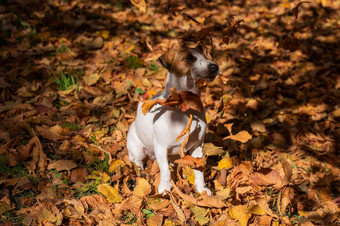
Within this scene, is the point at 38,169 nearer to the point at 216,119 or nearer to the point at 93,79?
the point at 93,79

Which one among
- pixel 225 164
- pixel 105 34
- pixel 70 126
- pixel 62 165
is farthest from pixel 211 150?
A: pixel 105 34

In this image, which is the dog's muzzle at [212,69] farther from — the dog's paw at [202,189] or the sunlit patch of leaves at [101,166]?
the sunlit patch of leaves at [101,166]

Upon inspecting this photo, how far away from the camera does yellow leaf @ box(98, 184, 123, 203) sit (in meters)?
2.49

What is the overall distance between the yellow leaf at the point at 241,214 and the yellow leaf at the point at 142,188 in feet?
2.12

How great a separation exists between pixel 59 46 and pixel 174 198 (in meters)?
3.15

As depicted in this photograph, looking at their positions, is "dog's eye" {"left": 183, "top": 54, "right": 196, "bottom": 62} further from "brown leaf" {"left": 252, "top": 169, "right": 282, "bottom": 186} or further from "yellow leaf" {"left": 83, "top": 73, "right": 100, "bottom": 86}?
"yellow leaf" {"left": 83, "top": 73, "right": 100, "bottom": 86}

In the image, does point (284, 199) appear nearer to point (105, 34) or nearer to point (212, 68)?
point (212, 68)

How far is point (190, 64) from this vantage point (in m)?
2.05

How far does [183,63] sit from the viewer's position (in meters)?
2.05

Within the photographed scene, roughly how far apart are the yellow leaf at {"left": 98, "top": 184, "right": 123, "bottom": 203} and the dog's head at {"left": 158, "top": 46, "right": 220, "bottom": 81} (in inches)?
42.5

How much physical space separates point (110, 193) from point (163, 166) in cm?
49

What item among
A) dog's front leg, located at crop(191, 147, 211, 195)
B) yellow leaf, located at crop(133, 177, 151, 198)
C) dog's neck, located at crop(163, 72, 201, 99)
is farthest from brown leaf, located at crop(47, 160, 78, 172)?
dog's neck, located at crop(163, 72, 201, 99)

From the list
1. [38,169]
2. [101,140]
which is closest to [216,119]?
[101,140]

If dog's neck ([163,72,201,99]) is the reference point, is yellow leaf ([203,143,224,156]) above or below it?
below
